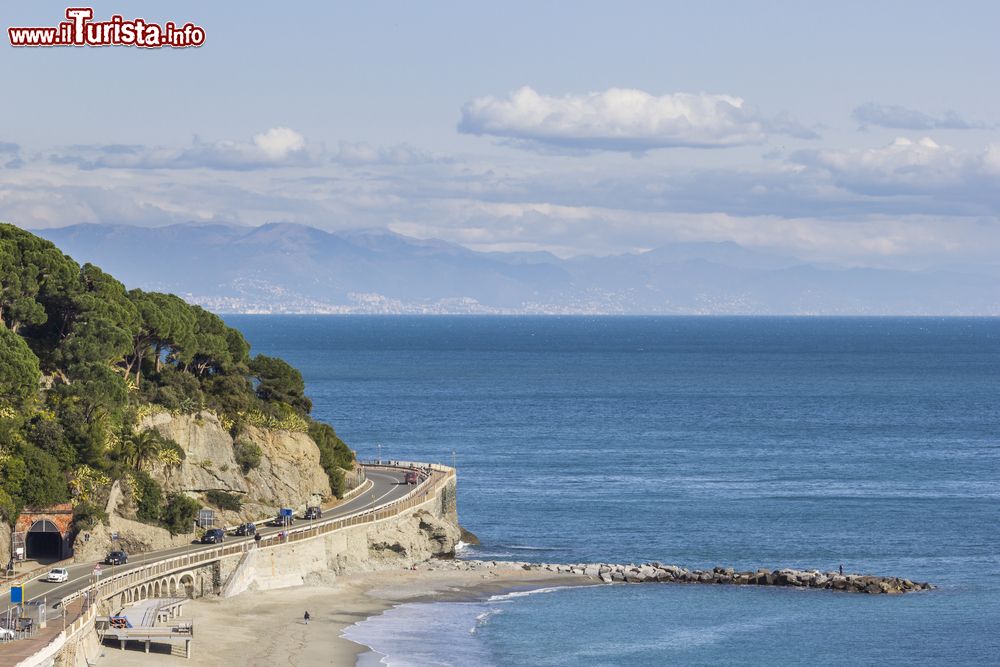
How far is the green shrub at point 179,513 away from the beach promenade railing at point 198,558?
11.7 feet

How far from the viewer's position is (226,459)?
9700 centimetres

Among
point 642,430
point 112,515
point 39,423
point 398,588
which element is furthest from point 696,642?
point 642,430

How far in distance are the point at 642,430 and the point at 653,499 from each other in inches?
2082

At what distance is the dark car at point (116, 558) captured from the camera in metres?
82.6

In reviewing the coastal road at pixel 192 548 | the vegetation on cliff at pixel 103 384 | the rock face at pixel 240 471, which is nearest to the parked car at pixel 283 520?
the coastal road at pixel 192 548

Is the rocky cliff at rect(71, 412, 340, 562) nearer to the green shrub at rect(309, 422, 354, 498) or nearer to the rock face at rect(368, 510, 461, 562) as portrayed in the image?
the green shrub at rect(309, 422, 354, 498)

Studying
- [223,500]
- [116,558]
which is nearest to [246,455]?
[223,500]

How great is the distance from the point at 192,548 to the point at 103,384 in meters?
11.4

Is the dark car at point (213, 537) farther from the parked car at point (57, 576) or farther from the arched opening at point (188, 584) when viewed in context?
the parked car at point (57, 576)

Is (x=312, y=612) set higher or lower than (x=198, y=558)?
lower

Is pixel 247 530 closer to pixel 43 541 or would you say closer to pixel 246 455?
pixel 246 455

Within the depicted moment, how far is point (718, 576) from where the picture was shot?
9431 centimetres

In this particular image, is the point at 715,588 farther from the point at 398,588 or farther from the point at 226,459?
the point at 226,459

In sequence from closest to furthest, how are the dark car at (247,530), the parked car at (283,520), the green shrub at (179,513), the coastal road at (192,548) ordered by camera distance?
the coastal road at (192,548) → the green shrub at (179,513) → the dark car at (247,530) → the parked car at (283,520)
